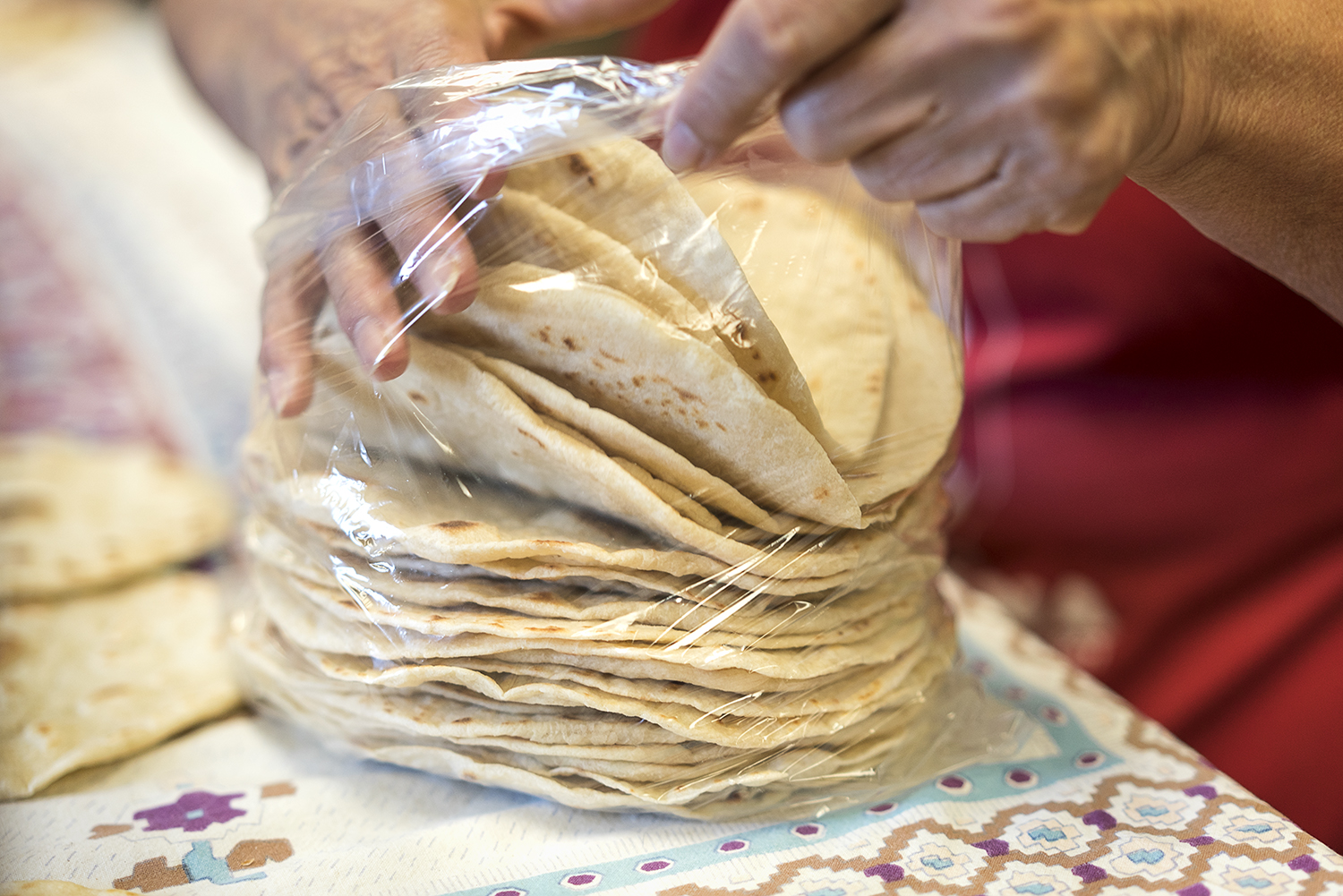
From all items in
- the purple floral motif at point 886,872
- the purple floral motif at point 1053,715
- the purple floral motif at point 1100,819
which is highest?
the purple floral motif at point 886,872

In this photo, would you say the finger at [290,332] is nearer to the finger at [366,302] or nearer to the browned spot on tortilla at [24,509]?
the finger at [366,302]

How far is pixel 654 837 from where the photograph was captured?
0.67 m

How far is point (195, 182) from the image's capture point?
2.21 meters

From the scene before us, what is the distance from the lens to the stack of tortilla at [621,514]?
0.62 metres

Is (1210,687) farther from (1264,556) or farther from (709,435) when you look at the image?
(709,435)

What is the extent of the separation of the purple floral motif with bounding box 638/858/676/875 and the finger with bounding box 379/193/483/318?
1.32 ft

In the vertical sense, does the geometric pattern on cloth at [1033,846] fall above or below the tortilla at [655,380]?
below

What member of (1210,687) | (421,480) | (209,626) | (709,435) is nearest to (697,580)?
(709,435)

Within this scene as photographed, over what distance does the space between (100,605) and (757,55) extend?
0.93 m

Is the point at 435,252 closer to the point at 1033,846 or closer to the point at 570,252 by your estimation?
the point at 570,252

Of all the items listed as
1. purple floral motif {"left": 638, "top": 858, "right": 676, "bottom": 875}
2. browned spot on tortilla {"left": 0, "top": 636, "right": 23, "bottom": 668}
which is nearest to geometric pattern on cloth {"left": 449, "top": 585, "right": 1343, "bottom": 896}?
purple floral motif {"left": 638, "top": 858, "right": 676, "bottom": 875}

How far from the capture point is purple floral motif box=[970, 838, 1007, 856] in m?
0.65

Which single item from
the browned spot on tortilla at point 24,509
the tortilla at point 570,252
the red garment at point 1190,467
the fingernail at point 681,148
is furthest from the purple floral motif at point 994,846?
the browned spot on tortilla at point 24,509

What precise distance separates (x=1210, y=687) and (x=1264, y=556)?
0.19m
